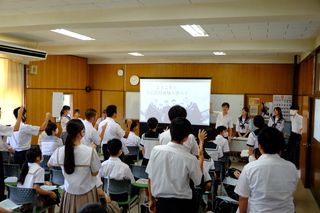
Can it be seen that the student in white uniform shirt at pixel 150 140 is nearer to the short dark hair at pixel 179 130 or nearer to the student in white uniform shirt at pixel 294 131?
the short dark hair at pixel 179 130

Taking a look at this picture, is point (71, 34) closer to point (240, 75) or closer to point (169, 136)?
point (169, 136)

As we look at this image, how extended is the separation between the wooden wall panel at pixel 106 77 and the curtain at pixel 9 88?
3.62 metres

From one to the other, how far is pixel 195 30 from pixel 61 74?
5.50 metres

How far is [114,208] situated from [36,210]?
0.90 metres

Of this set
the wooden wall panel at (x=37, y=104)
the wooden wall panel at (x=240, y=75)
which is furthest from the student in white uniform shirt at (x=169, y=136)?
the wooden wall panel at (x=240, y=75)

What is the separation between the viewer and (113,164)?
3770 mm

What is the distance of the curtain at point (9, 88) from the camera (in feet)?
24.9

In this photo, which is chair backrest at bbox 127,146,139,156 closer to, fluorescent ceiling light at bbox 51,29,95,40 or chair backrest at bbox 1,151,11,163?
chair backrest at bbox 1,151,11,163

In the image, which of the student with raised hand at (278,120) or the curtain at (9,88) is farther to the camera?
the student with raised hand at (278,120)

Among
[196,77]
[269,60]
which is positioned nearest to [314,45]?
[269,60]

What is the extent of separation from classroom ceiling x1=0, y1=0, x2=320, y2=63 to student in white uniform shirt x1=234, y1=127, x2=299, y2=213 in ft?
7.95

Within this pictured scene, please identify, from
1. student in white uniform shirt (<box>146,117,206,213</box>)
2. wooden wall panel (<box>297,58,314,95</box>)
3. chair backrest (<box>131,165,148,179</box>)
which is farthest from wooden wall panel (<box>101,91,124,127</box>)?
student in white uniform shirt (<box>146,117,206,213</box>)

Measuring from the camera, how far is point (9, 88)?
787cm

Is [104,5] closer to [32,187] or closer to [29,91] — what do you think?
[32,187]
